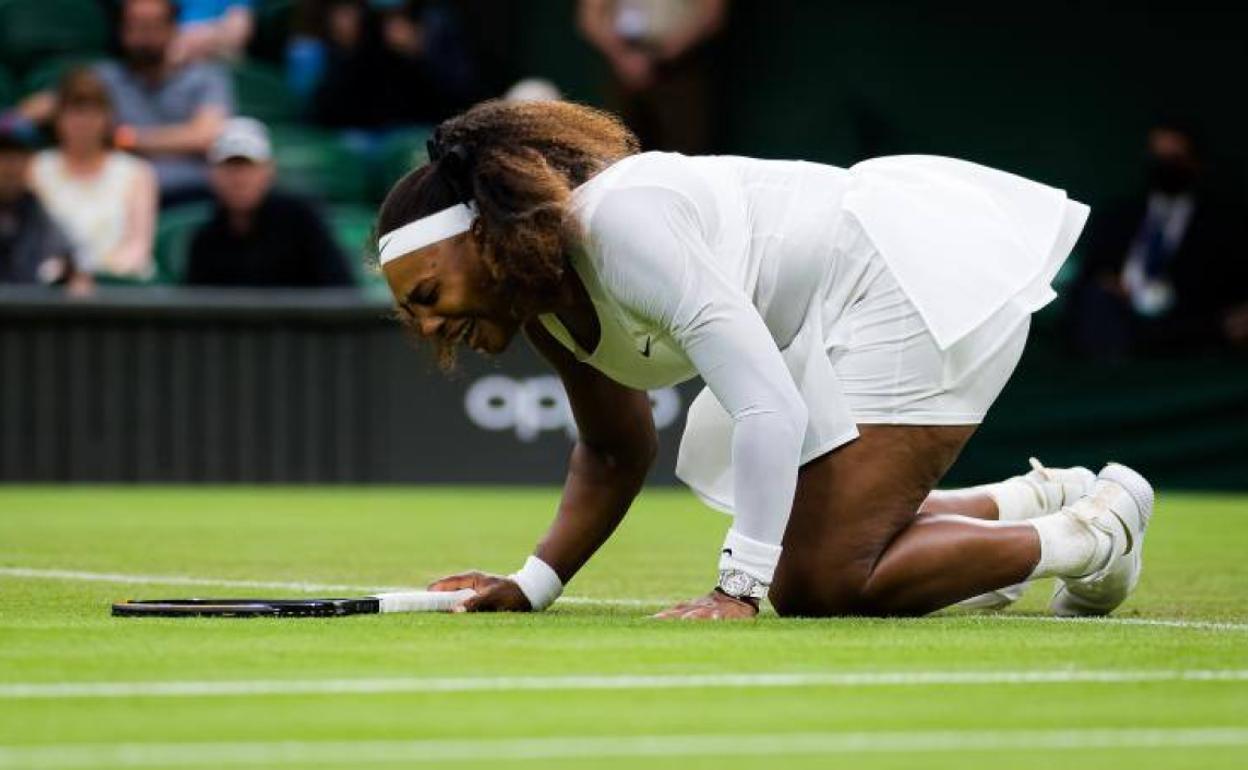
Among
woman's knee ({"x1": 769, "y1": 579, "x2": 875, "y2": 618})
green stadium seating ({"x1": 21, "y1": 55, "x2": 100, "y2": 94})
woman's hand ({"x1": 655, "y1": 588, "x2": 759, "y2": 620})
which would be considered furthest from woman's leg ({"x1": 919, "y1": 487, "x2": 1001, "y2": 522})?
green stadium seating ({"x1": 21, "y1": 55, "x2": 100, "y2": 94})

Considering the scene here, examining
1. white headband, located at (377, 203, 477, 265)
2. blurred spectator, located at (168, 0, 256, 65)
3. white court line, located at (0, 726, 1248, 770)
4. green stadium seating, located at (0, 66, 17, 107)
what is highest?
blurred spectator, located at (168, 0, 256, 65)

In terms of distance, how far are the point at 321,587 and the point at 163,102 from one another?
8.96 meters


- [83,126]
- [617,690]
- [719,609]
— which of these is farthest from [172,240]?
[617,690]

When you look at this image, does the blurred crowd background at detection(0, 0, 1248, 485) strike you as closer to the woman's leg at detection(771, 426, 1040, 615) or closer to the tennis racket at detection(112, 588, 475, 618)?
the woman's leg at detection(771, 426, 1040, 615)

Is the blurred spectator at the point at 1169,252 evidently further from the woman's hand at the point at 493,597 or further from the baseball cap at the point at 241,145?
the woman's hand at the point at 493,597

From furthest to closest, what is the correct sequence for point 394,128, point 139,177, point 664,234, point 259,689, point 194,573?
1. point 394,128
2. point 139,177
3. point 194,573
4. point 664,234
5. point 259,689

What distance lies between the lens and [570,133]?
16.6 ft

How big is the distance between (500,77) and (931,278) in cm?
1121

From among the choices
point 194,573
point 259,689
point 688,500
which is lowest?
point 688,500

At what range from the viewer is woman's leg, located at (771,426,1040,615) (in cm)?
525

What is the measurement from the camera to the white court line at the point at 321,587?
206 inches

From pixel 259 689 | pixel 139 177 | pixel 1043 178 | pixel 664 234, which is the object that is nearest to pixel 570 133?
pixel 664 234

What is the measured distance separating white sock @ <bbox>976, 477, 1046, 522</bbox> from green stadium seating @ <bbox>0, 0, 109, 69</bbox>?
437 inches

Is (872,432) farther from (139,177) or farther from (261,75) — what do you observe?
(261,75)
